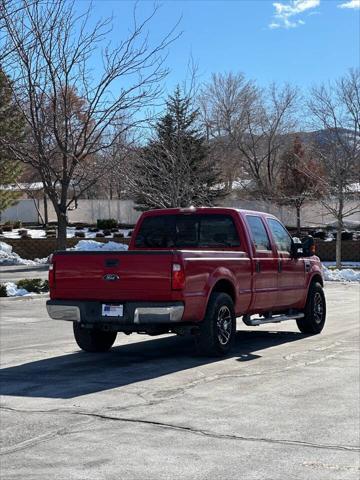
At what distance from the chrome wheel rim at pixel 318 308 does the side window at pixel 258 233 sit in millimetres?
1863

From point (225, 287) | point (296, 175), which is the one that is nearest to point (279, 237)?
point (225, 287)

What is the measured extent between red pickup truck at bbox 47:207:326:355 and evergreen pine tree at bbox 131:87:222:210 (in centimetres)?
1416

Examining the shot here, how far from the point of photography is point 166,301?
30.1 feet

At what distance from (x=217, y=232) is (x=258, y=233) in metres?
0.73

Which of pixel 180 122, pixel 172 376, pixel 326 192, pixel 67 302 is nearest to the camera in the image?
pixel 172 376

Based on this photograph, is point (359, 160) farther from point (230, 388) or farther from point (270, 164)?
point (230, 388)

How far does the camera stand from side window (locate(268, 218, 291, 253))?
39.1ft

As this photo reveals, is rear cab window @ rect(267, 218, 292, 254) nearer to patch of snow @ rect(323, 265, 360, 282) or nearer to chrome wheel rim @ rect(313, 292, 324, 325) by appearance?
chrome wheel rim @ rect(313, 292, 324, 325)

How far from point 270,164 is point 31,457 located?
6031cm

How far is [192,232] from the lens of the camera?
36.7 feet

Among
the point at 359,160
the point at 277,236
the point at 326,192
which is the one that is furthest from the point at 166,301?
the point at 359,160

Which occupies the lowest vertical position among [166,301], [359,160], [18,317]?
[18,317]

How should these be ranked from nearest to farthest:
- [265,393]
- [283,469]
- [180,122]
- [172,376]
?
[283,469] → [265,393] → [172,376] → [180,122]

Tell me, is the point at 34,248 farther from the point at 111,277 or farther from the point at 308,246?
the point at 111,277
